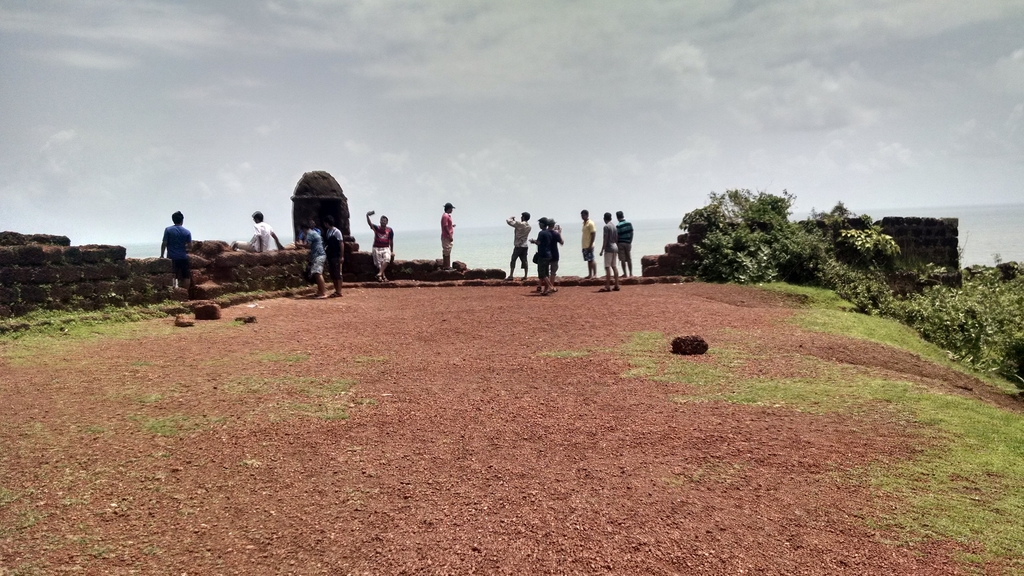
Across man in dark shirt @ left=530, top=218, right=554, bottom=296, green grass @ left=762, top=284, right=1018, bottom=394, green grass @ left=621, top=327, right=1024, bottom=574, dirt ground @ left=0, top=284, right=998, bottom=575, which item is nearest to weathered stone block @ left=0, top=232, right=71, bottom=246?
→ dirt ground @ left=0, top=284, right=998, bottom=575

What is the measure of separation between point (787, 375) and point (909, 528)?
155 inches

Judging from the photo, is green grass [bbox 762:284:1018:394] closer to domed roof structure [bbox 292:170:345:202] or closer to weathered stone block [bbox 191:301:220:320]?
weathered stone block [bbox 191:301:220:320]

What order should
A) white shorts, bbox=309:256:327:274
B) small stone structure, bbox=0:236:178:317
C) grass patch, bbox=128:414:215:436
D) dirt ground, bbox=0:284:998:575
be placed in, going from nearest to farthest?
dirt ground, bbox=0:284:998:575 < grass patch, bbox=128:414:215:436 < small stone structure, bbox=0:236:178:317 < white shorts, bbox=309:256:327:274

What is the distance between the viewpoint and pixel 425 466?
18.1 feet

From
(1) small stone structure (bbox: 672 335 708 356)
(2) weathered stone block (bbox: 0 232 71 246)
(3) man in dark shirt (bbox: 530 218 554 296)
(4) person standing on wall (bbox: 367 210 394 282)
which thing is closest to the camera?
(1) small stone structure (bbox: 672 335 708 356)

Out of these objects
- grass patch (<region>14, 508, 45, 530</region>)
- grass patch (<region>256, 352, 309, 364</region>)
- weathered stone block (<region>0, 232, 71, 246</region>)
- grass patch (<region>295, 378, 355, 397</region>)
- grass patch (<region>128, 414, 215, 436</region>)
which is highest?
weathered stone block (<region>0, 232, 71, 246</region>)

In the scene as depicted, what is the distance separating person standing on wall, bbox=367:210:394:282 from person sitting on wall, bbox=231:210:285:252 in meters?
2.55

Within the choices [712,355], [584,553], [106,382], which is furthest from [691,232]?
[584,553]

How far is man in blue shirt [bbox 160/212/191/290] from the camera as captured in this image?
45.7ft

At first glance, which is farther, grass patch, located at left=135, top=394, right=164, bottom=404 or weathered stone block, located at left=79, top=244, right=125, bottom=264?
weathered stone block, located at left=79, top=244, right=125, bottom=264

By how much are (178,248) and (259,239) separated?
299 centimetres

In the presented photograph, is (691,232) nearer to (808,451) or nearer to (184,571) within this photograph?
(808,451)

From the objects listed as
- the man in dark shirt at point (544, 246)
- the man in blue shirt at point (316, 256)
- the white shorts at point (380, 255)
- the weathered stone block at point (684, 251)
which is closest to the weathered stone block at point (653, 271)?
the weathered stone block at point (684, 251)

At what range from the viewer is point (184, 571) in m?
4.05
